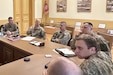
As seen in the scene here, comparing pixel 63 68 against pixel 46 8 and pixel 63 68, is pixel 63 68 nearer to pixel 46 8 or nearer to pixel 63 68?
pixel 63 68

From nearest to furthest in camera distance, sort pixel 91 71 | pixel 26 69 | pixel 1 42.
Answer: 1. pixel 91 71
2. pixel 26 69
3. pixel 1 42

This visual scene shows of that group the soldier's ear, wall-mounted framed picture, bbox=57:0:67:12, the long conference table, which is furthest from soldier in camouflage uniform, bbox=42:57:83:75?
wall-mounted framed picture, bbox=57:0:67:12

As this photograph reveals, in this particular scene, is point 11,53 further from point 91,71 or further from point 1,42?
point 91,71

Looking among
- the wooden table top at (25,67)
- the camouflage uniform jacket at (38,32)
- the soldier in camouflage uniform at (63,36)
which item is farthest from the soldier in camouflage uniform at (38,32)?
the wooden table top at (25,67)

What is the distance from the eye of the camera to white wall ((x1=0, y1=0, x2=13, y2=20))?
22.5ft

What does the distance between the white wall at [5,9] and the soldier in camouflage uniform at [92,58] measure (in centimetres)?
587

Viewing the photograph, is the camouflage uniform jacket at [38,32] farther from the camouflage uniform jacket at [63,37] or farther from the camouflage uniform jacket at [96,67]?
the camouflage uniform jacket at [96,67]

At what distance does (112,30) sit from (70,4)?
224 centimetres

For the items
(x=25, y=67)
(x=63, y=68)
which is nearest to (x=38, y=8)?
(x=25, y=67)

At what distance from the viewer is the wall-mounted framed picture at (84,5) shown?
7094 millimetres

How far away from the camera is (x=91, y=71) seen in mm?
1362

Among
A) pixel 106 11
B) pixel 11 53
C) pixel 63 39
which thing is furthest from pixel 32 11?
pixel 11 53

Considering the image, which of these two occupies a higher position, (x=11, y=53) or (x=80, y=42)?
(x=80, y=42)

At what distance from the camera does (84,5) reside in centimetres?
722
